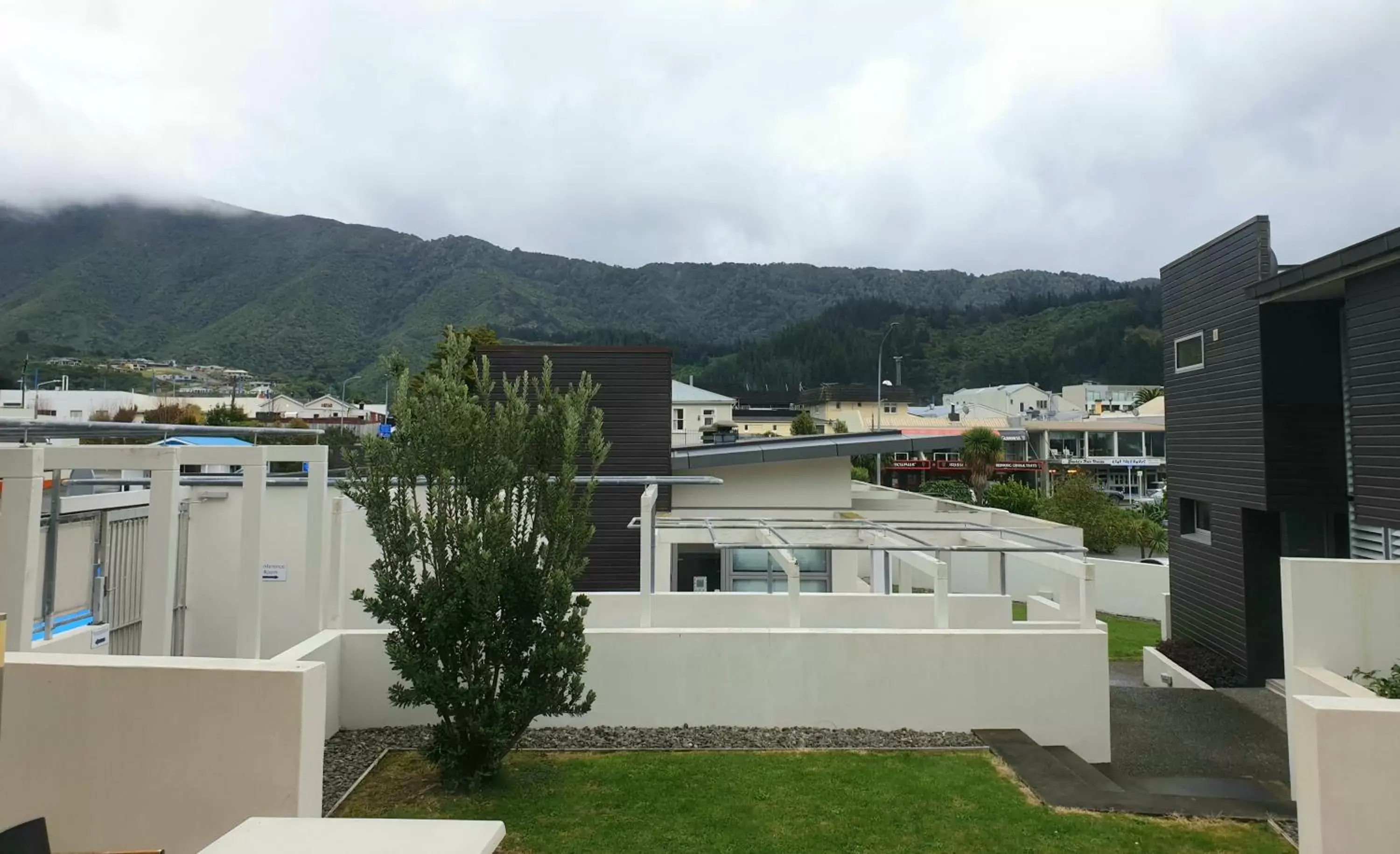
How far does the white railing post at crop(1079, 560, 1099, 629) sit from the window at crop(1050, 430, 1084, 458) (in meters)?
53.3

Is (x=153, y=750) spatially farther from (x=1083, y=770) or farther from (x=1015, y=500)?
(x=1015, y=500)

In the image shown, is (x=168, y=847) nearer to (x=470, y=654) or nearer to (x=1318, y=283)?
(x=470, y=654)

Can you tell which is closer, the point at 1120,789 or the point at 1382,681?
the point at 1120,789

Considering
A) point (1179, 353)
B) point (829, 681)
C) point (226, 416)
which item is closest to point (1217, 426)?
point (1179, 353)

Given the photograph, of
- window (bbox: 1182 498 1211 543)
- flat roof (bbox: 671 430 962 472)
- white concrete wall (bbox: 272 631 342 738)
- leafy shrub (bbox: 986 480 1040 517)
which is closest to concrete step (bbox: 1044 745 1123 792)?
white concrete wall (bbox: 272 631 342 738)

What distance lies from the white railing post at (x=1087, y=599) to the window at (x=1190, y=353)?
20.0 ft

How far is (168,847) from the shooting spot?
161 inches

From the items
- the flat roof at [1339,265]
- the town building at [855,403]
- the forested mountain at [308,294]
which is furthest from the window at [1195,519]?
the town building at [855,403]

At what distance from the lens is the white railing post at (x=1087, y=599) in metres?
8.57

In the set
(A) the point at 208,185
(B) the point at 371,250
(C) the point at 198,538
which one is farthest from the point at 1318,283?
(A) the point at 208,185

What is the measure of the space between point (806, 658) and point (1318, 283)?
25.0ft

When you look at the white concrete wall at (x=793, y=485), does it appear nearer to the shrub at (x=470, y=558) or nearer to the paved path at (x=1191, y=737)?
the paved path at (x=1191, y=737)

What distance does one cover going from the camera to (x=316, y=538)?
776 centimetres

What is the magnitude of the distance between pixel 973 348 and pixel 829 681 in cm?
10762
